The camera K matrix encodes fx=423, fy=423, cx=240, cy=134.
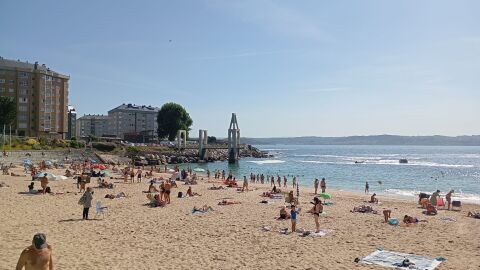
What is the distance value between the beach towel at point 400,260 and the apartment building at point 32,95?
72.6 m

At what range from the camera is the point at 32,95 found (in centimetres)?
7688

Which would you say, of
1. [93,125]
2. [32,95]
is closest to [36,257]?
[32,95]

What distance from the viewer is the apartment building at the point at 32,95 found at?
74.4 meters

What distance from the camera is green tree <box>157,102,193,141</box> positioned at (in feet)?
336

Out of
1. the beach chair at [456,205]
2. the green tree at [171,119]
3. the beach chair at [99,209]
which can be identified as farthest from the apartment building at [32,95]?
the beach chair at [456,205]

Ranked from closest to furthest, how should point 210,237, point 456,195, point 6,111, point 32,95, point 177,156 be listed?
1. point 210,237
2. point 456,195
3. point 6,111
4. point 32,95
5. point 177,156

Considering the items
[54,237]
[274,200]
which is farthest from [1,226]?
[274,200]

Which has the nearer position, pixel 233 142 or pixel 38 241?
pixel 38 241

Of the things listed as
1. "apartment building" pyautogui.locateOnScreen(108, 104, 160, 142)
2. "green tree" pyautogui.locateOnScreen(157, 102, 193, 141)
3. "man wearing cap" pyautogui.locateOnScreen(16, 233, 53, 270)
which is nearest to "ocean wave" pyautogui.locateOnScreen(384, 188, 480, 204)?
"man wearing cap" pyautogui.locateOnScreen(16, 233, 53, 270)

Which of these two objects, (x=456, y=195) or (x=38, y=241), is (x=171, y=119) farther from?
(x=38, y=241)

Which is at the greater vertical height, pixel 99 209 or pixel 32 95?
pixel 32 95

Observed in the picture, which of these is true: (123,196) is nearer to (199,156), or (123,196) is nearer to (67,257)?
(67,257)

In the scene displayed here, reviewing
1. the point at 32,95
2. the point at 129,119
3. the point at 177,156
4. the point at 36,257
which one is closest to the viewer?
the point at 36,257

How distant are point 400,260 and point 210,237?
604cm
